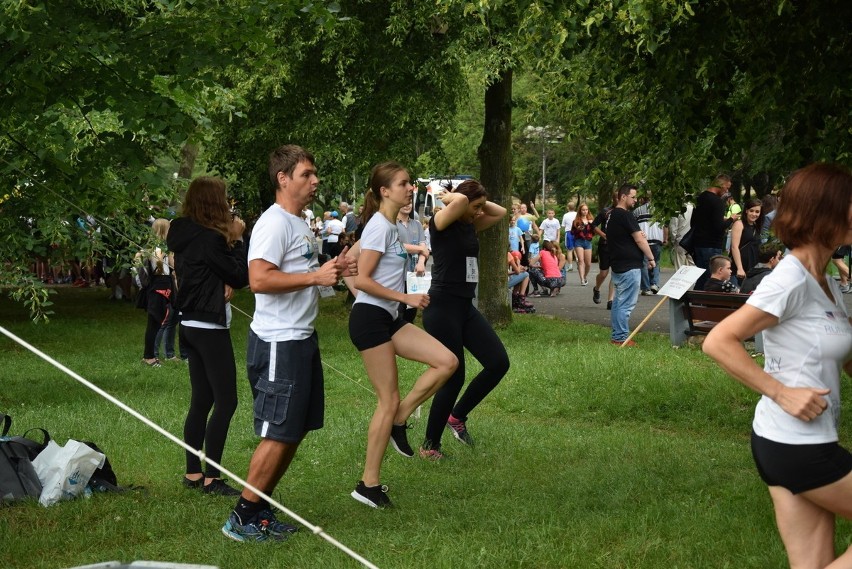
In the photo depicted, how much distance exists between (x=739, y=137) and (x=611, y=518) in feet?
10.7

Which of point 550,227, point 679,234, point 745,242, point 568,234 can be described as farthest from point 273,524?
point 550,227

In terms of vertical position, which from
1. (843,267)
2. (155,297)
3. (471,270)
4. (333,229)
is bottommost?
(333,229)

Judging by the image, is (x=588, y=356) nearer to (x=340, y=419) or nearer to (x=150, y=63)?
(x=340, y=419)

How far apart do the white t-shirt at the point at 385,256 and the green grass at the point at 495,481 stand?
3.79 feet

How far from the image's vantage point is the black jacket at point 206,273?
23.5ft

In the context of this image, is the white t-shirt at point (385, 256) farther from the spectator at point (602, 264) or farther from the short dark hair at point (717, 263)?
the spectator at point (602, 264)

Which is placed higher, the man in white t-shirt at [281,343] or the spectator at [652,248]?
the man in white t-shirt at [281,343]

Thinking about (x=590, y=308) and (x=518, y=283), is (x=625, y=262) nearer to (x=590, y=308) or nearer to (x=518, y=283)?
(x=590, y=308)

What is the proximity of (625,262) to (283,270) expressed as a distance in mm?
9459

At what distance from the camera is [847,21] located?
7594 millimetres

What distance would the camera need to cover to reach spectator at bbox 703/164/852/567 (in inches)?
150

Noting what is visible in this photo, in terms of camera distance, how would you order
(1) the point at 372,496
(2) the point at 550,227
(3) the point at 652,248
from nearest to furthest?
1. (1) the point at 372,496
2. (3) the point at 652,248
3. (2) the point at 550,227

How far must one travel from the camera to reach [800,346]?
3912mm

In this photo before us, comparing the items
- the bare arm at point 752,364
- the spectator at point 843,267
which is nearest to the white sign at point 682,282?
the spectator at point 843,267
